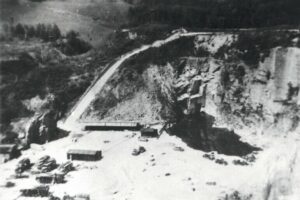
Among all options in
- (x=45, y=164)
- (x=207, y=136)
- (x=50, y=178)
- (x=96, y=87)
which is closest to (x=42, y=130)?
(x=45, y=164)

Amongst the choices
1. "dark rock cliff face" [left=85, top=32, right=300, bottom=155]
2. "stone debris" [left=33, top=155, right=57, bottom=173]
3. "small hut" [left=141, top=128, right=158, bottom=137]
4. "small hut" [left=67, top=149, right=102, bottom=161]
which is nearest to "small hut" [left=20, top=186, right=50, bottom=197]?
"stone debris" [left=33, top=155, right=57, bottom=173]

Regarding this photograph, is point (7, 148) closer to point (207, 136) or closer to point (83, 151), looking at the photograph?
point (83, 151)

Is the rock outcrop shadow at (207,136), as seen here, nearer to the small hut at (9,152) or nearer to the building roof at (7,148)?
the small hut at (9,152)

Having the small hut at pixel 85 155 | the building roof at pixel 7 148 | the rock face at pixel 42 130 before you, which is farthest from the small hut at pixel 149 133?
the building roof at pixel 7 148

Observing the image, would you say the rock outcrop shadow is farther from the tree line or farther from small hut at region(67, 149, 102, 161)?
the tree line

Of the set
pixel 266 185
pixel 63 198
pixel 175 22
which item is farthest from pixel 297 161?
pixel 175 22

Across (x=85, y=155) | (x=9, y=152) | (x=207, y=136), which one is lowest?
(x=9, y=152)

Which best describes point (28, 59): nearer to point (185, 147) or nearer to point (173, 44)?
point (173, 44)
